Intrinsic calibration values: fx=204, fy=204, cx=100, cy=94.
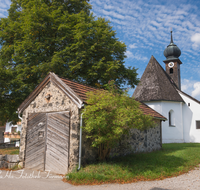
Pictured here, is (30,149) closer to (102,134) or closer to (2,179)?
(2,179)

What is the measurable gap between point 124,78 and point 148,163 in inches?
475

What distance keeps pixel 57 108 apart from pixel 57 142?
1.48 meters

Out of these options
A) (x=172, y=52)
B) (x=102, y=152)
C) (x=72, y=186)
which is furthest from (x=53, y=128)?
(x=172, y=52)

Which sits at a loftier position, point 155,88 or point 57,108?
point 155,88

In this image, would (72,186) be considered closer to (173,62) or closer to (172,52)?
(173,62)

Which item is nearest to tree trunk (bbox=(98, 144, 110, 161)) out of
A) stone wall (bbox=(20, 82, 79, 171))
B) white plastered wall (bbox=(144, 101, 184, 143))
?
stone wall (bbox=(20, 82, 79, 171))

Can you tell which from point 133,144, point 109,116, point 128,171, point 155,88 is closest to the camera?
point 109,116

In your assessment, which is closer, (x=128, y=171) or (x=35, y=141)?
(x=128, y=171)

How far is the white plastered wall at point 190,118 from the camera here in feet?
82.7

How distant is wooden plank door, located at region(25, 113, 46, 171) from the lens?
9273 mm

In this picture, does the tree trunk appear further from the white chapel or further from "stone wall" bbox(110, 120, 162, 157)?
the white chapel

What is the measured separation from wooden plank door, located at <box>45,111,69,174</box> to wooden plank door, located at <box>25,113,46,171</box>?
35 centimetres

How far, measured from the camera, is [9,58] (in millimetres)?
18750

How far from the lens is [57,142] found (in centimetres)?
870
